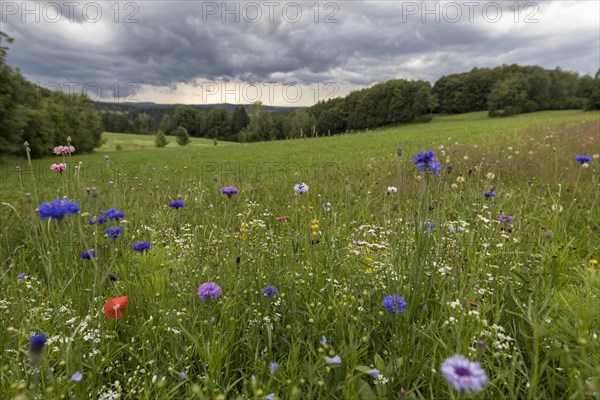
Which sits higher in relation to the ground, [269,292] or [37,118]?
[37,118]

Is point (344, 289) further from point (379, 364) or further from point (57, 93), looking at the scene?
point (57, 93)

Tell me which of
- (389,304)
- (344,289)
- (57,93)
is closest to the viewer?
(389,304)

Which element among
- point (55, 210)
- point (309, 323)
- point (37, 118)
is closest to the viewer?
point (55, 210)

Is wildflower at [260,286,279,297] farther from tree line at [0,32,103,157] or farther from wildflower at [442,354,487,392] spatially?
tree line at [0,32,103,157]

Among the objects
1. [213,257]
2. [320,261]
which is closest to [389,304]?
[320,261]

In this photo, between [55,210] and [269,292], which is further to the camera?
[269,292]

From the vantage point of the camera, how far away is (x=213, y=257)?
261cm

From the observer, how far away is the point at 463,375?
0.88 metres

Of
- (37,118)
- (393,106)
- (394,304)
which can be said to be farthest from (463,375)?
(393,106)

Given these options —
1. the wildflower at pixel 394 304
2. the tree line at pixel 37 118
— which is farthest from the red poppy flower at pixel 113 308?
the tree line at pixel 37 118

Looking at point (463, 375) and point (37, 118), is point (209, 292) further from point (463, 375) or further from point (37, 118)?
point (37, 118)

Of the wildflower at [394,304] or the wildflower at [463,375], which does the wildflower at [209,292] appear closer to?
the wildflower at [394,304]

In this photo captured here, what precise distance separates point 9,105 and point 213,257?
25.0 metres

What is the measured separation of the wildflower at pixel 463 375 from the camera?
0.84m
